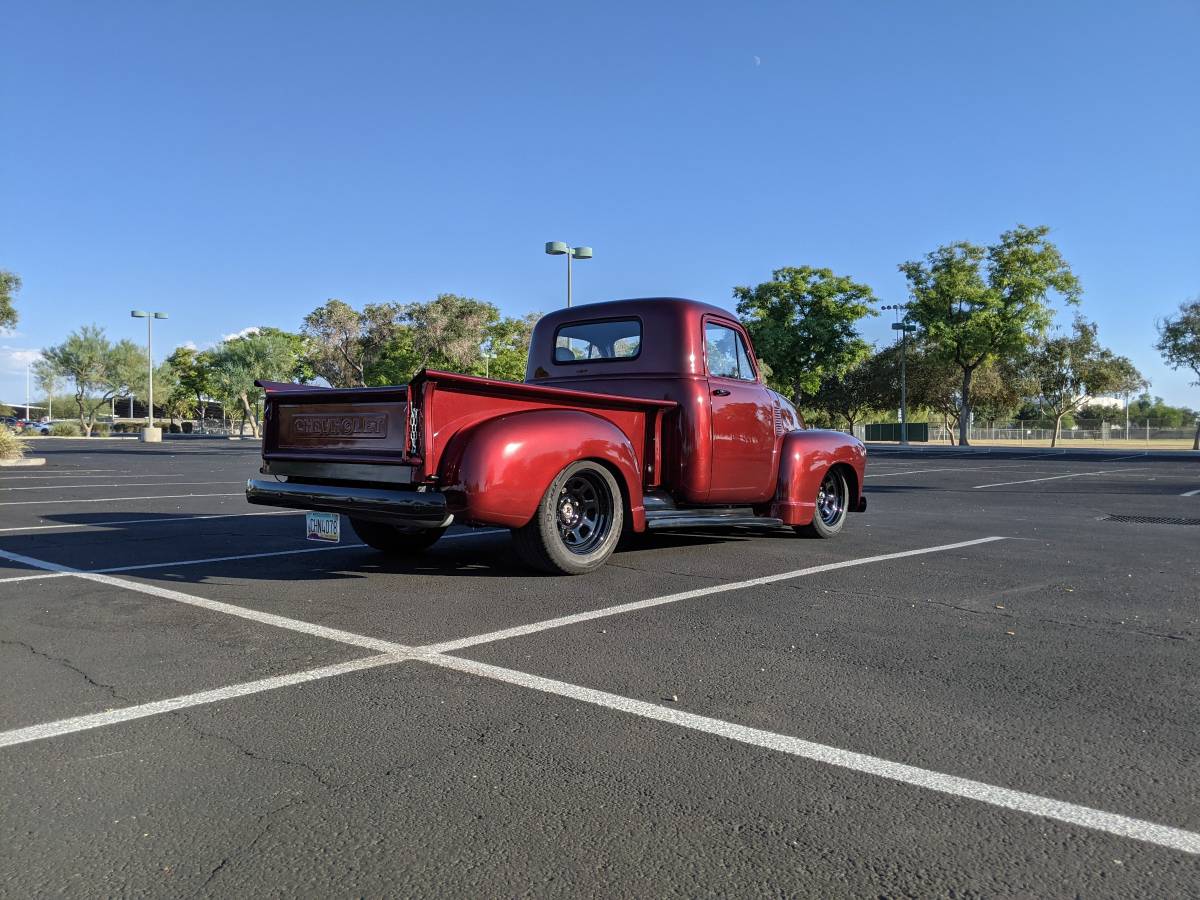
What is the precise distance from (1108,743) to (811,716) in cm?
104

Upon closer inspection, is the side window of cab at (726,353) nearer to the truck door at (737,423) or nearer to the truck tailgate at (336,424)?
the truck door at (737,423)

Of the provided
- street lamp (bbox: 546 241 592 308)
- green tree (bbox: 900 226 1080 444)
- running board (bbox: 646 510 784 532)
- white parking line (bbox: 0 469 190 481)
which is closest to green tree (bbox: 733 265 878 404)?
green tree (bbox: 900 226 1080 444)

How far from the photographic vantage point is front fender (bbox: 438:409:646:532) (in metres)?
5.48

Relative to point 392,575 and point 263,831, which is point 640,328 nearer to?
point 392,575

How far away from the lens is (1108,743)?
3.17m

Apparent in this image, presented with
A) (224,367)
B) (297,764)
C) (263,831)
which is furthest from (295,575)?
(224,367)

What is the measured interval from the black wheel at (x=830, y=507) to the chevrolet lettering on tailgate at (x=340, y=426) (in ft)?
14.8

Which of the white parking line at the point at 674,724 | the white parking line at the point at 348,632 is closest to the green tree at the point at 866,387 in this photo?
the white parking line at the point at 348,632

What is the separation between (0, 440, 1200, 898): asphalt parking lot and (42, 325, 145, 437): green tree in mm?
68281

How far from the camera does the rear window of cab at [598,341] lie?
764 cm

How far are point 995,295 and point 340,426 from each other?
138 feet

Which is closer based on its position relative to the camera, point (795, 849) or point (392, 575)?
point (795, 849)

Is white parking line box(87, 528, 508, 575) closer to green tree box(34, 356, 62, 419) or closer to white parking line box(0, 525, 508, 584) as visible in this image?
white parking line box(0, 525, 508, 584)

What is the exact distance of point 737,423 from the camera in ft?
24.7
